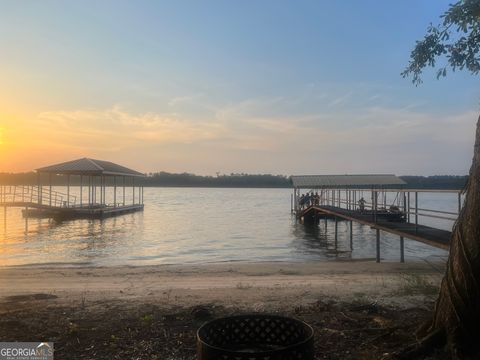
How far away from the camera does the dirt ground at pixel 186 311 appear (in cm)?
515

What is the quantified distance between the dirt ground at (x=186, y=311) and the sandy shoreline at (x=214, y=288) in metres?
0.02

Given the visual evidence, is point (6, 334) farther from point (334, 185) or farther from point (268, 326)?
point (334, 185)

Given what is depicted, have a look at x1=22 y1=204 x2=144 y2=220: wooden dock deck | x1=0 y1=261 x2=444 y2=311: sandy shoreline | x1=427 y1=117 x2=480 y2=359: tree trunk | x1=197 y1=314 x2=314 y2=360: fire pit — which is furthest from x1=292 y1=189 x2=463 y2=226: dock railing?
x1=22 y1=204 x2=144 y2=220: wooden dock deck

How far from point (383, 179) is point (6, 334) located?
141 feet

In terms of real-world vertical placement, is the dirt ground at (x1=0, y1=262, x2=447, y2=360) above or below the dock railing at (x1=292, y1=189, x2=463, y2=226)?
below

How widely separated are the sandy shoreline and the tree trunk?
2.76 m

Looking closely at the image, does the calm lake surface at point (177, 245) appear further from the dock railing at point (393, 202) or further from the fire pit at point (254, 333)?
the fire pit at point (254, 333)

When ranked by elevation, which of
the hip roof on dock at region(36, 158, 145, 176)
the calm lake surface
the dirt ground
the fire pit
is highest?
the hip roof on dock at region(36, 158, 145, 176)

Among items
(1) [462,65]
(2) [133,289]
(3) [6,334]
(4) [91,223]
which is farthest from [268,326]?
(4) [91,223]

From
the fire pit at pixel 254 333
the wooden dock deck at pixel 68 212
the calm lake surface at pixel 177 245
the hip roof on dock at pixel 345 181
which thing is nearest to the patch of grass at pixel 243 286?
the fire pit at pixel 254 333

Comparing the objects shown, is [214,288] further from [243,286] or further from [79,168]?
[79,168]

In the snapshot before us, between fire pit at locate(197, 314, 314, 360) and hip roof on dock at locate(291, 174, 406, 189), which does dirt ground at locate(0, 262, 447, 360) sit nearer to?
fire pit at locate(197, 314, 314, 360)

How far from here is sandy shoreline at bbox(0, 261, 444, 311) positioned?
8203 millimetres

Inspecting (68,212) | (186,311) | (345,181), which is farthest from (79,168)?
(186,311)
